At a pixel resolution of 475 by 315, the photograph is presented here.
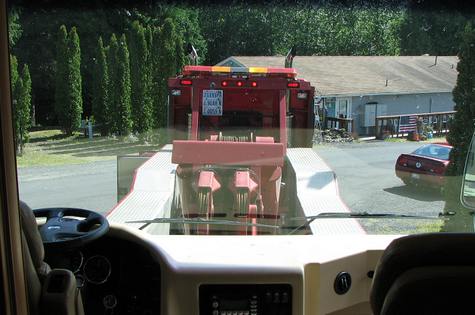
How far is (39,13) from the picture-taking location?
194 cm

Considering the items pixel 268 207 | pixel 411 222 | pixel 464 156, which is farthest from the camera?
pixel 268 207

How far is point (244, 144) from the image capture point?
4.32 meters

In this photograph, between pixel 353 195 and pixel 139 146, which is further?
pixel 139 146

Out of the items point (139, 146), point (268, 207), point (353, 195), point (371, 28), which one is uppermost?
point (371, 28)

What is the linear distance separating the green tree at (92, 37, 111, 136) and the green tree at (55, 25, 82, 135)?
4.1 inches

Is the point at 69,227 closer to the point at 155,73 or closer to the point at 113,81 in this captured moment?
the point at 113,81

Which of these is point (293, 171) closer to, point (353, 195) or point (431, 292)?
point (353, 195)

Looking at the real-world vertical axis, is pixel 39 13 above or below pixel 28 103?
above

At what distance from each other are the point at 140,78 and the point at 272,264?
158 cm

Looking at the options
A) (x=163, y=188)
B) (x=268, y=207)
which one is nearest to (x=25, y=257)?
(x=163, y=188)

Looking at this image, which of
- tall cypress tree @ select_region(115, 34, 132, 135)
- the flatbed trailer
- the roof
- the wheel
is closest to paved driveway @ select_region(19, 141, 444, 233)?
the flatbed trailer

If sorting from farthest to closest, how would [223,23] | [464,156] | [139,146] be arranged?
1. [139,146]
2. [464,156]
3. [223,23]

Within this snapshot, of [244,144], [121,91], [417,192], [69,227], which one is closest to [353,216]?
[417,192]

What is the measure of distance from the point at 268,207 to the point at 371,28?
85.5 inches
